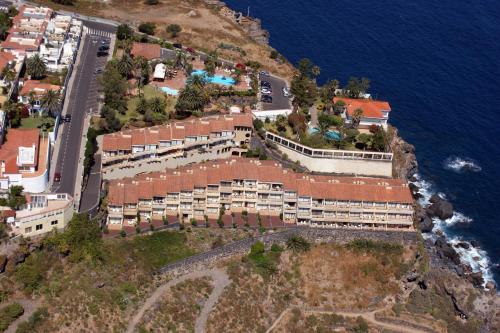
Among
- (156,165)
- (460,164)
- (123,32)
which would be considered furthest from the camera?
(123,32)

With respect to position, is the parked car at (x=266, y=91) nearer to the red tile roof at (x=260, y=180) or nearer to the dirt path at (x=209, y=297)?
the red tile roof at (x=260, y=180)

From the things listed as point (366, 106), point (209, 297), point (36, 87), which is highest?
point (36, 87)

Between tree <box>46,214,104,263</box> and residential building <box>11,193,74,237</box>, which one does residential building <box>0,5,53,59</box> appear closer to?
residential building <box>11,193,74,237</box>

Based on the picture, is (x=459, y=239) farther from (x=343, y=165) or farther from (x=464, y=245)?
(x=343, y=165)

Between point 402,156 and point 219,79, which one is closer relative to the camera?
point 402,156

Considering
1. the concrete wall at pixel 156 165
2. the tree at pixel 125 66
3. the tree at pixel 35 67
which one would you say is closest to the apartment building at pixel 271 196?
the concrete wall at pixel 156 165

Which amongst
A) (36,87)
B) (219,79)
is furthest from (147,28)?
(36,87)

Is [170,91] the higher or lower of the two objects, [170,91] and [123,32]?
the lower

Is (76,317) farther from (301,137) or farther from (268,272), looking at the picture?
(301,137)

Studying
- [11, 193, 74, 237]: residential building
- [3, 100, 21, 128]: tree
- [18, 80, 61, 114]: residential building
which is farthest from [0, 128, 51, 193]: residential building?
[18, 80, 61, 114]: residential building
